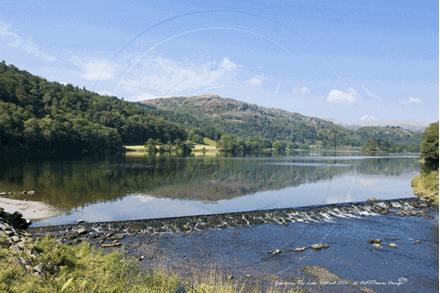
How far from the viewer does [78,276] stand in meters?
7.31

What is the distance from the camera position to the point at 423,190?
29656 mm

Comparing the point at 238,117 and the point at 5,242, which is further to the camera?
the point at 238,117

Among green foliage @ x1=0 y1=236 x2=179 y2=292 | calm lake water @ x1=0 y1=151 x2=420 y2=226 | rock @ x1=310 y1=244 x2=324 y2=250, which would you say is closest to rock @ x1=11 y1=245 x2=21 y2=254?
green foliage @ x1=0 y1=236 x2=179 y2=292

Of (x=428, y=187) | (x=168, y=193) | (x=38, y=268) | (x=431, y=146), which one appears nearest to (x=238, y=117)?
(x=38, y=268)

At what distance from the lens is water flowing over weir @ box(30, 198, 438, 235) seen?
50.0 ft

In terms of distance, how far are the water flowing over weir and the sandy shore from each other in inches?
97.8

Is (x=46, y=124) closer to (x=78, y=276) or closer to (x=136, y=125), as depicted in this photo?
(x=136, y=125)

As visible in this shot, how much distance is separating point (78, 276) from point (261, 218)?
12.9m

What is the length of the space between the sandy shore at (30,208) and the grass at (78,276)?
8.83 m

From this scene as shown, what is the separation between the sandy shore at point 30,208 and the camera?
1690cm

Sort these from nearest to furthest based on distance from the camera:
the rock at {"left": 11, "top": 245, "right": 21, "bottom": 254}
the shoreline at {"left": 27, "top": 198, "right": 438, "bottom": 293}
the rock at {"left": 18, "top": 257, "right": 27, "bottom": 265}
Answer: the rock at {"left": 18, "top": 257, "right": 27, "bottom": 265}, the rock at {"left": 11, "top": 245, "right": 21, "bottom": 254}, the shoreline at {"left": 27, "top": 198, "right": 438, "bottom": 293}

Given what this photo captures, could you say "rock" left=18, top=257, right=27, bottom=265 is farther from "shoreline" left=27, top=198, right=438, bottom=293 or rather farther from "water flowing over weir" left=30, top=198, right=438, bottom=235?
"water flowing over weir" left=30, top=198, right=438, bottom=235

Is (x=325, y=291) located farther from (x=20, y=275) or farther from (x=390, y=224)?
(x=390, y=224)

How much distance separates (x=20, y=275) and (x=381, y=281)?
12.1m
